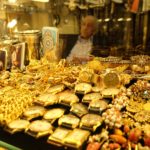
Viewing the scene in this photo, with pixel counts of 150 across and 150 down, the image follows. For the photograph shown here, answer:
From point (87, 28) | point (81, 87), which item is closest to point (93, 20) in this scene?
point (87, 28)

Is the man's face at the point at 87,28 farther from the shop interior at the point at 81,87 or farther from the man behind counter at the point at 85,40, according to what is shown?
the shop interior at the point at 81,87

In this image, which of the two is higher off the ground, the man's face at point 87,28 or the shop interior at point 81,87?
the man's face at point 87,28

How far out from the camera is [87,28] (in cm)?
305

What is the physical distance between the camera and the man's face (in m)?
3.02

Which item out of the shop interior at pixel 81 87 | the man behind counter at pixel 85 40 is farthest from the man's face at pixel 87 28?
the shop interior at pixel 81 87

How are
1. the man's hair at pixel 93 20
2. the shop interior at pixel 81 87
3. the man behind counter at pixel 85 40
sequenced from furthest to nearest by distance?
the man's hair at pixel 93 20 < the man behind counter at pixel 85 40 < the shop interior at pixel 81 87

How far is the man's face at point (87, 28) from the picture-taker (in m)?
3.02

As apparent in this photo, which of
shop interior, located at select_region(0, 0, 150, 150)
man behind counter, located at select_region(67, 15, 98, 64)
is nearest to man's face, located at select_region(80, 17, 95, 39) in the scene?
man behind counter, located at select_region(67, 15, 98, 64)

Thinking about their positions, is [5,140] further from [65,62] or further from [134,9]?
[134,9]

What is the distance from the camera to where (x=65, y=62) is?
8.26 feet

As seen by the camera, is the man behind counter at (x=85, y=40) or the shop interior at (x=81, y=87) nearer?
the shop interior at (x=81, y=87)

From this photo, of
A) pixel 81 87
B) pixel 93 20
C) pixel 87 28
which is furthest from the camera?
pixel 93 20

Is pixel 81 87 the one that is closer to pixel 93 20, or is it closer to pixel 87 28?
pixel 87 28

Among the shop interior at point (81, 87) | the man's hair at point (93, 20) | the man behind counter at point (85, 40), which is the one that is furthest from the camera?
the man's hair at point (93, 20)
